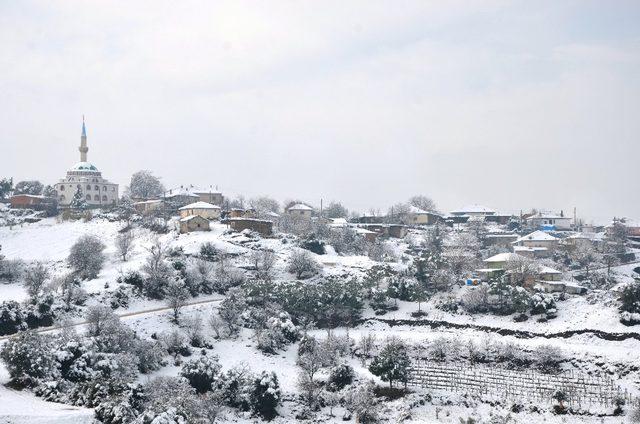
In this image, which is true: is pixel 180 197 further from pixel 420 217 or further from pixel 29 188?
pixel 420 217

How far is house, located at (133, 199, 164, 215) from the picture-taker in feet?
315

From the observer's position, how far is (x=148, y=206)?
98.6 metres

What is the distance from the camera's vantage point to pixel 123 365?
42750mm

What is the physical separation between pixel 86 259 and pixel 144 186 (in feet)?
163

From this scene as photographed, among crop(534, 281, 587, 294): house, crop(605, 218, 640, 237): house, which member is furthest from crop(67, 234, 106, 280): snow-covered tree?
crop(605, 218, 640, 237): house

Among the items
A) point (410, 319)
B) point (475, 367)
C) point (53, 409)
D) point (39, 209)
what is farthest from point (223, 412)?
point (39, 209)

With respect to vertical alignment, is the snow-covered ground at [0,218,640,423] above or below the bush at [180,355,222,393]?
above

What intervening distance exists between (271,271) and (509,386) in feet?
103

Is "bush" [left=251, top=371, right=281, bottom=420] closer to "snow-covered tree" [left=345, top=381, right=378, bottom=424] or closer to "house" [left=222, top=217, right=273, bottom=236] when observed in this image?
"snow-covered tree" [left=345, top=381, right=378, bottom=424]

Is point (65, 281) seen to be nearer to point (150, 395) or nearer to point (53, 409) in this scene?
point (150, 395)

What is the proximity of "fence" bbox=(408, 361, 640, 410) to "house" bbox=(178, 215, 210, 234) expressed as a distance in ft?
136

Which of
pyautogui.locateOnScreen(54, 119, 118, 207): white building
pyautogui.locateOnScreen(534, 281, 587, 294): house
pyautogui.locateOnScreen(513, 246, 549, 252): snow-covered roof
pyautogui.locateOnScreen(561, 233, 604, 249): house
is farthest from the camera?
pyautogui.locateOnScreen(54, 119, 118, 207): white building

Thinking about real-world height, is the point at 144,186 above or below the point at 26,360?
above

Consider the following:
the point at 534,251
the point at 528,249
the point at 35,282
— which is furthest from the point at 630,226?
the point at 35,282
